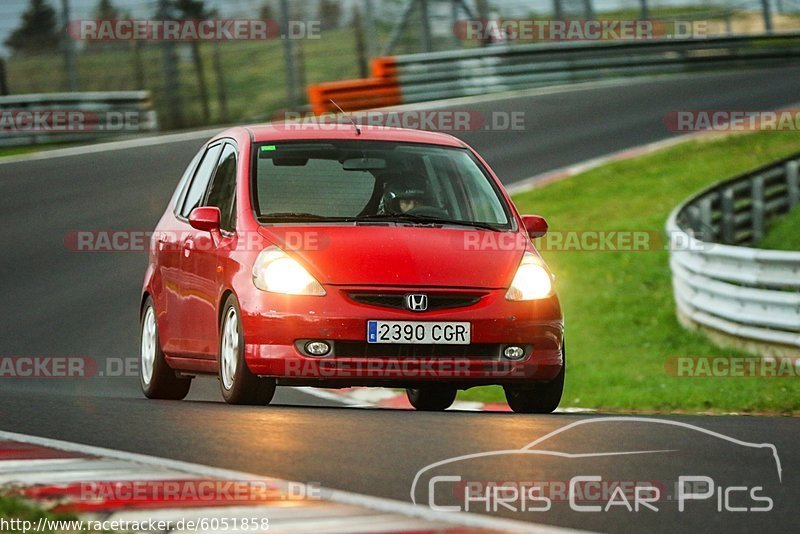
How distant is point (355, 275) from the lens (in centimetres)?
805

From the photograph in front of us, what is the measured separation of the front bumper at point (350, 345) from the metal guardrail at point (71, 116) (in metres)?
17.7

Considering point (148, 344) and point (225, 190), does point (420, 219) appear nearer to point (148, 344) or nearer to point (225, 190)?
point (225, 190)

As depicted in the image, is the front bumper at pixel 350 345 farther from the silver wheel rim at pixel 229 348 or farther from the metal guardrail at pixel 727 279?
the metal guardrail at pixel 727 279

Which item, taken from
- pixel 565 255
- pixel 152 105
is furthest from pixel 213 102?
pixel 565 255

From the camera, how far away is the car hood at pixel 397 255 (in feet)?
26.5

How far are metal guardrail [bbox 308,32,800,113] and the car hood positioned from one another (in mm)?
18501

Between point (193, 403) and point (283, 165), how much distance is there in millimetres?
1475

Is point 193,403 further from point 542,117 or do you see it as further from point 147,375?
point 542,117
